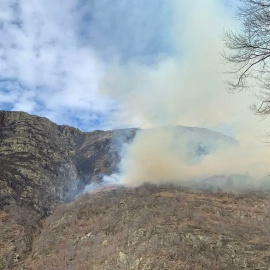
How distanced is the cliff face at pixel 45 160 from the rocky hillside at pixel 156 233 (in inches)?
718

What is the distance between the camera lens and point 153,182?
366 ft

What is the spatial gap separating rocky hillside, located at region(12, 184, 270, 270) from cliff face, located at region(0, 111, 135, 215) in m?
18.2

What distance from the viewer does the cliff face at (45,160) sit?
356ft

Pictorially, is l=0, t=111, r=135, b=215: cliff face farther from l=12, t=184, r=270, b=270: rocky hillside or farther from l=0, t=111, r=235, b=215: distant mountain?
l=12, t=184, r=270, b=270: rocky hillside

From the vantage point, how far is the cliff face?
356 ft

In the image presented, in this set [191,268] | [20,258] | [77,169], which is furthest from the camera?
[77,169]

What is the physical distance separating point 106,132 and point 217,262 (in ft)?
448

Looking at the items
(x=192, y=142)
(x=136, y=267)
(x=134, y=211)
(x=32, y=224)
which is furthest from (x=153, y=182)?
(x=192, y=142)

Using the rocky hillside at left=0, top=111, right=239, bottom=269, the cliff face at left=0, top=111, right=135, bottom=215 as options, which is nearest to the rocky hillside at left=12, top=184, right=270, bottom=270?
the rocky hillside at left=0, top=111, right=239, bottom=269

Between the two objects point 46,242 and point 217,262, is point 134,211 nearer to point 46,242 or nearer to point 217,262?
point 46,242

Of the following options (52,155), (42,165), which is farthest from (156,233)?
(52,155)

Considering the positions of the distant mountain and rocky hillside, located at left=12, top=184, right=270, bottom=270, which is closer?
rocky hillside, located at left=12, top=184, right=270, bottom=270

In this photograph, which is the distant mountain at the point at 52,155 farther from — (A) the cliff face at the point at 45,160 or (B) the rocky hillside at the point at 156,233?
(B) the rocky hillside at the point at 156,233

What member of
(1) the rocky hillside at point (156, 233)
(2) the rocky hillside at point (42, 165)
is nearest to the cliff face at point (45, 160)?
(2) the rocky hillside at point (42, 165)
